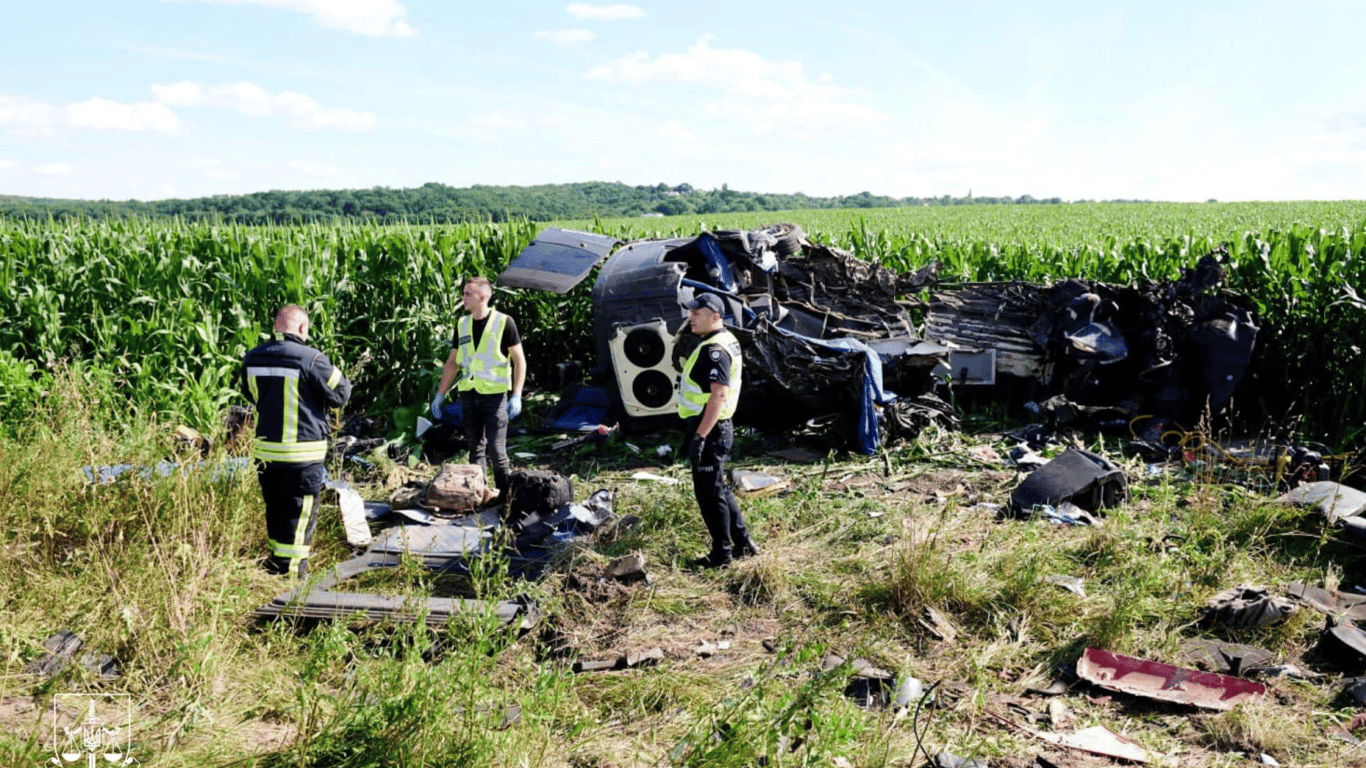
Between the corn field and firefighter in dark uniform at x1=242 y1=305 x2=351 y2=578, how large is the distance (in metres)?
2.79

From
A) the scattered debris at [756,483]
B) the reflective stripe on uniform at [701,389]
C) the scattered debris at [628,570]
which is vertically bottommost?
the scattered debris at [628,570]

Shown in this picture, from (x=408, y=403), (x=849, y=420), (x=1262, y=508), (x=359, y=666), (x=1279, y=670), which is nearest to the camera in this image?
(x=359, y=666)

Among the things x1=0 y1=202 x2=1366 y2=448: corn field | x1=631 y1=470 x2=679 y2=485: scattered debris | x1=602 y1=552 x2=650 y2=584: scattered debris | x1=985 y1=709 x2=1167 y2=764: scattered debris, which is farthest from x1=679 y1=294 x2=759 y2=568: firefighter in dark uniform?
x1=0 y1=202 x2=1366 y2=448: corn field

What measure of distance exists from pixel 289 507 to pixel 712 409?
2.66m

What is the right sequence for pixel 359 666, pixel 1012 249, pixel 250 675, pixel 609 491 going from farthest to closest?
pixel 1012 249 < pixel 609 491 < pixel 250 675 < pixel 359 666

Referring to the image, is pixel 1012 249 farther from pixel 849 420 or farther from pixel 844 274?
pixel 849 420

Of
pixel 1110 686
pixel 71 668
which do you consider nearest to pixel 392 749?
pixel 71 668

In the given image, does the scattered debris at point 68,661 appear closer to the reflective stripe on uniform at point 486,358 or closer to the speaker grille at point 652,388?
the reflective stripe on uniform at point 486,358

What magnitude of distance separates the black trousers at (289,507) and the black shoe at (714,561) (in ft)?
8.16

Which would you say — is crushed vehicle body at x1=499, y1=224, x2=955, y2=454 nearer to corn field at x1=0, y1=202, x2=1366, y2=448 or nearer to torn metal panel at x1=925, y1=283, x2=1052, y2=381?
torn metal panel at x1=925, y1=283, x2=1052, y2=381

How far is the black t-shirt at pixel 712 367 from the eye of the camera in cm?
591

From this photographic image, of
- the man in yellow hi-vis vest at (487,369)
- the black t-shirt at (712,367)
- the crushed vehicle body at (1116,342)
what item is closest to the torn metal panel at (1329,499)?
the crushed vehicle body at (1116,342)

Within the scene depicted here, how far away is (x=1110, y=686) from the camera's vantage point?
4.75 meters

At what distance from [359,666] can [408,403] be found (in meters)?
6.82
